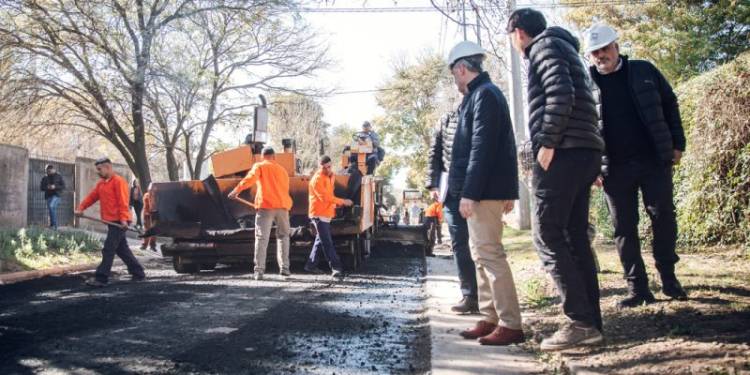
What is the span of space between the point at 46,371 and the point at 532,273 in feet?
17.6

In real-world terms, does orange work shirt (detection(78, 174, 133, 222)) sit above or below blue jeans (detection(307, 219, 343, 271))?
above

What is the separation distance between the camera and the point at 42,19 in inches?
623

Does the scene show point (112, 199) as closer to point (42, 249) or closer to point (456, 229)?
point (42, 249)

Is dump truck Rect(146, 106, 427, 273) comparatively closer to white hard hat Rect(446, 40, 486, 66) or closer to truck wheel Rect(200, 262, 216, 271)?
truck wheel Rect(200, 262, 216, 271)

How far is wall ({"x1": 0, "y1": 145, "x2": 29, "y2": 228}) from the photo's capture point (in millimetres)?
16188

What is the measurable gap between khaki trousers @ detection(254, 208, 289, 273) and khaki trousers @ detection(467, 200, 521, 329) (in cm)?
493

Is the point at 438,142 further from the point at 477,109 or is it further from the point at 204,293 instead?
the point at 204,293

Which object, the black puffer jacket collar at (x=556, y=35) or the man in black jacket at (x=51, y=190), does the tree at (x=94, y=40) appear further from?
the black puffer jacket collar at (x=556, y=35)

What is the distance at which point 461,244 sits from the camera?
18.6 ft

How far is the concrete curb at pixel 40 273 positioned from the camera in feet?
30.7

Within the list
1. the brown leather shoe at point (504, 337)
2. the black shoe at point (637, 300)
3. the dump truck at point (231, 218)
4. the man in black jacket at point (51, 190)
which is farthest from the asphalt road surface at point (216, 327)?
the man in black jacket at point (51, 190)

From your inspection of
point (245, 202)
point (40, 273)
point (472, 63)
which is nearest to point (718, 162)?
point (472, 63)

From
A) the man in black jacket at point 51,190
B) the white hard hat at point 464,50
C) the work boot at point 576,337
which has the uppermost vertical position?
the white hard hat at point 464,50

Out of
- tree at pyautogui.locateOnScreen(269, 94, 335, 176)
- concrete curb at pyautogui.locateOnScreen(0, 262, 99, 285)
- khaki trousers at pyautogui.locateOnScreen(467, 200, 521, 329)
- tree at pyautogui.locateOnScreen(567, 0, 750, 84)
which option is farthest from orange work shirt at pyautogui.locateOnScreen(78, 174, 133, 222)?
tree at pyautogui.locateOnScreen(269, 94, 335, 176)
